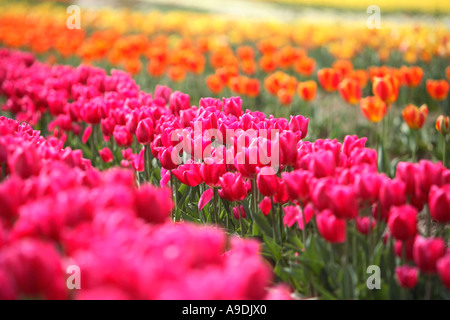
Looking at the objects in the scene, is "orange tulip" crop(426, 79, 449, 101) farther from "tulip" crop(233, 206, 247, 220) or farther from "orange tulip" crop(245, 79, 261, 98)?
"tulip" crop(233, 206, 247, 220)

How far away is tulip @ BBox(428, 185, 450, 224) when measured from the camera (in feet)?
5.40

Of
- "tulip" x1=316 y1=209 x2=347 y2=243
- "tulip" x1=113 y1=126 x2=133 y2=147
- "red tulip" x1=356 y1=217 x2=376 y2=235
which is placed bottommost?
"red tulip" x1=356 y1=217 x2=376 y2=235

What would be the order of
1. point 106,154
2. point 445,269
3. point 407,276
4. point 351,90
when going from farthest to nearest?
point 351,90, point 106,154, point 407,276, point 445,269

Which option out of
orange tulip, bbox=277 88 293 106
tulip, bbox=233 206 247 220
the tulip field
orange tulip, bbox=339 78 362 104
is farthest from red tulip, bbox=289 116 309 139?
orange tulip, bbox=277 88 293 106

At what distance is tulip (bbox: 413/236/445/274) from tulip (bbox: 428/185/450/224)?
157mm

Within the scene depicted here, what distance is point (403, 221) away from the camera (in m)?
1.65

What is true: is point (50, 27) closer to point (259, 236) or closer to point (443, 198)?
point (259, 236)

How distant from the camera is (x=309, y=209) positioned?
77.9 inches

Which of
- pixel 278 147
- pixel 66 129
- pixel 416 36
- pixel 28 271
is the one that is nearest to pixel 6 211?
pixel 28 271

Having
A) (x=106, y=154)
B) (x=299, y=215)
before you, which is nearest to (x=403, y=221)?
(x=299, y=215)

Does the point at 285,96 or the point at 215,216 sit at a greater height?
the point at 285,96

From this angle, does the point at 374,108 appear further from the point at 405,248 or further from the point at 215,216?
the point at 405,248

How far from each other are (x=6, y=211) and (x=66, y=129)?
2328mm

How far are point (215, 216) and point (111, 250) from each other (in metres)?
1.35
